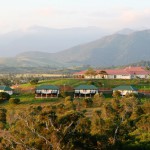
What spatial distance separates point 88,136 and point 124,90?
60048 millimetres

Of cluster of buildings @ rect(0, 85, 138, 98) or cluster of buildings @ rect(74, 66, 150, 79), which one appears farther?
cluster of buildings @ rect(74, 66, 150, 79)

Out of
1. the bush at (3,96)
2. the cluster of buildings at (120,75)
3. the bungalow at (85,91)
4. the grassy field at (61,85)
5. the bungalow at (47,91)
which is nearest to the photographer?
the grassy field at (61,85)

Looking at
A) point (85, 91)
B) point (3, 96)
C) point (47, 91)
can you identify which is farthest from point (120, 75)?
point (3, 96)

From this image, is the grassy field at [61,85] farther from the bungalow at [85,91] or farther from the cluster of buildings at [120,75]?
the cluster of buildings at [120,75]

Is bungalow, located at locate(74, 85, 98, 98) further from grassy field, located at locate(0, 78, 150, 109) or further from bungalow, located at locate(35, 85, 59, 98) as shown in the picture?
bungalow, located at locate(35, 85, 59, 98)

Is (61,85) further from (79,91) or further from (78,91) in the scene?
(79,91)

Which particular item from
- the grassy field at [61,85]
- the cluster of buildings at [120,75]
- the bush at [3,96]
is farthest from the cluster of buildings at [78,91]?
the cluster of buildings at [120,75]

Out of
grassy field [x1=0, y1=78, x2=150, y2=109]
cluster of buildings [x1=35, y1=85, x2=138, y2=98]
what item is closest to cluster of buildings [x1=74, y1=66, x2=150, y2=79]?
grassy field [x1=0, y1=78, x2=150, y2=109]

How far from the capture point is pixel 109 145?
27484mm

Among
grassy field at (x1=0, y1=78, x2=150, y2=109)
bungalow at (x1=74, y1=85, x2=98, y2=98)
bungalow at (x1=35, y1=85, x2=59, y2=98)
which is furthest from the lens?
bungalow at (x1=74, y1=85, x2=98, y2=98)

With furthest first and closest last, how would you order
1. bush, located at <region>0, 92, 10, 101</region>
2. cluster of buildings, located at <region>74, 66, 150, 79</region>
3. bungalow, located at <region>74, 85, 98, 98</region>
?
cluster of buildings, located at <region>74, 66, 150, 79</region> < bungalow, located at <region>74, 85, 98, 98</region> < bush, located at <region>0, 92, 10, 101</region>

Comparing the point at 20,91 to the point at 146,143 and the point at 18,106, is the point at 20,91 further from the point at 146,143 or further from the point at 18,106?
the point at 146,143

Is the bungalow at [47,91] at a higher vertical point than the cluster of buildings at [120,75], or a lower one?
lower

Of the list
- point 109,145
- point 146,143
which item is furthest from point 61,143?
point 146,143
